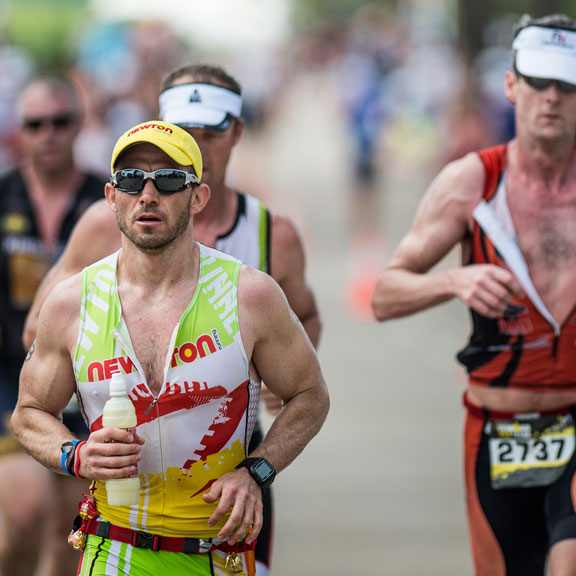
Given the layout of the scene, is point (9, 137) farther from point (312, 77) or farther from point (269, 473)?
point (312, 77)

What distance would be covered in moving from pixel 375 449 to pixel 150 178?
6.16 m

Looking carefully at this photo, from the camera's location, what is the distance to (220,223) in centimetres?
533

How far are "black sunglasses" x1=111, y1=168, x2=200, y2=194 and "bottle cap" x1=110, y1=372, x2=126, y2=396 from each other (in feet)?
1.88

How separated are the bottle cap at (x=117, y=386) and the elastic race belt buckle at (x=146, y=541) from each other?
525 mm

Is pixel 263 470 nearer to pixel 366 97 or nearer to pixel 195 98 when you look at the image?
pixel 195 98

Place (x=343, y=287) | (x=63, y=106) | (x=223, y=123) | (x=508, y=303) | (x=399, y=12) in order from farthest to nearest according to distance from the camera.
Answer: (x=399, y=12)
(x=343, y=287)
(x=63, y=106)
(x=223, y=123)
(x=508, y=303)

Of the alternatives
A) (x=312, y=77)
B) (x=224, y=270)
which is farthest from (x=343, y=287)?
(x=312, y=77)

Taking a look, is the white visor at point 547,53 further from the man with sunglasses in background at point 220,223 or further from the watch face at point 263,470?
the watch face at point 263,470

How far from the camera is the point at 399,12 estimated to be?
315ft

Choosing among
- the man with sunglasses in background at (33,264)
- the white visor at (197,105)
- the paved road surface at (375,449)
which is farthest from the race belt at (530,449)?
the paved road surface at (375,449)

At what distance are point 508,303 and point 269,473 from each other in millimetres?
1205

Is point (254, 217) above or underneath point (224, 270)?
above

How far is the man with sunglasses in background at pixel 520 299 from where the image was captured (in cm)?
524

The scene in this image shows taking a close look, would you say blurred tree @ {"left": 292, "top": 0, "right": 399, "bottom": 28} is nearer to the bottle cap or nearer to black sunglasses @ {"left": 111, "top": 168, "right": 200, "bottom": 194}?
black sunglasses @ {"left": 111, "top": 168, "right": 200, "bottom": 194}
